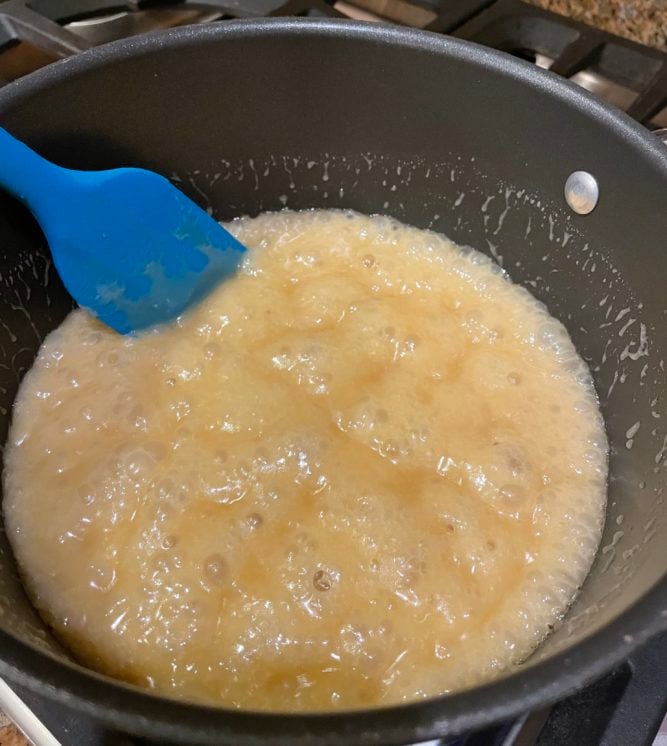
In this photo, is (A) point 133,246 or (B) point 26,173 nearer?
(B) point 26,173

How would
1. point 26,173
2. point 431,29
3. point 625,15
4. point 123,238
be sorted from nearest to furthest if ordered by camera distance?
point 26,173, point 123,238, point 431,29, point 625,15

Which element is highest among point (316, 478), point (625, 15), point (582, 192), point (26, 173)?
point (625, 15)

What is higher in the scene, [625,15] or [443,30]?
[625,15]

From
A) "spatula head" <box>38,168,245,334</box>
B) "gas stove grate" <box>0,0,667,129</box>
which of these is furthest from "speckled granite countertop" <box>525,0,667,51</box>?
"spatula head" <box>38,168,245,334</box>

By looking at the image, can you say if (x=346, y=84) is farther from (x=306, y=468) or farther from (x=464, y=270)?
(x=306, y=468)

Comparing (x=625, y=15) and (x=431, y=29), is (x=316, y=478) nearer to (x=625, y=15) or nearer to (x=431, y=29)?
(x=431, y=29)

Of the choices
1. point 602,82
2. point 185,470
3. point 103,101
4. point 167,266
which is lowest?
point 185,470

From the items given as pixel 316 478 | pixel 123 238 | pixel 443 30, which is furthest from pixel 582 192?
pixel 123 238

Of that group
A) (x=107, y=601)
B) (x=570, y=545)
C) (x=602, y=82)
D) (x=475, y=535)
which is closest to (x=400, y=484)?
(x=475, y=535)
